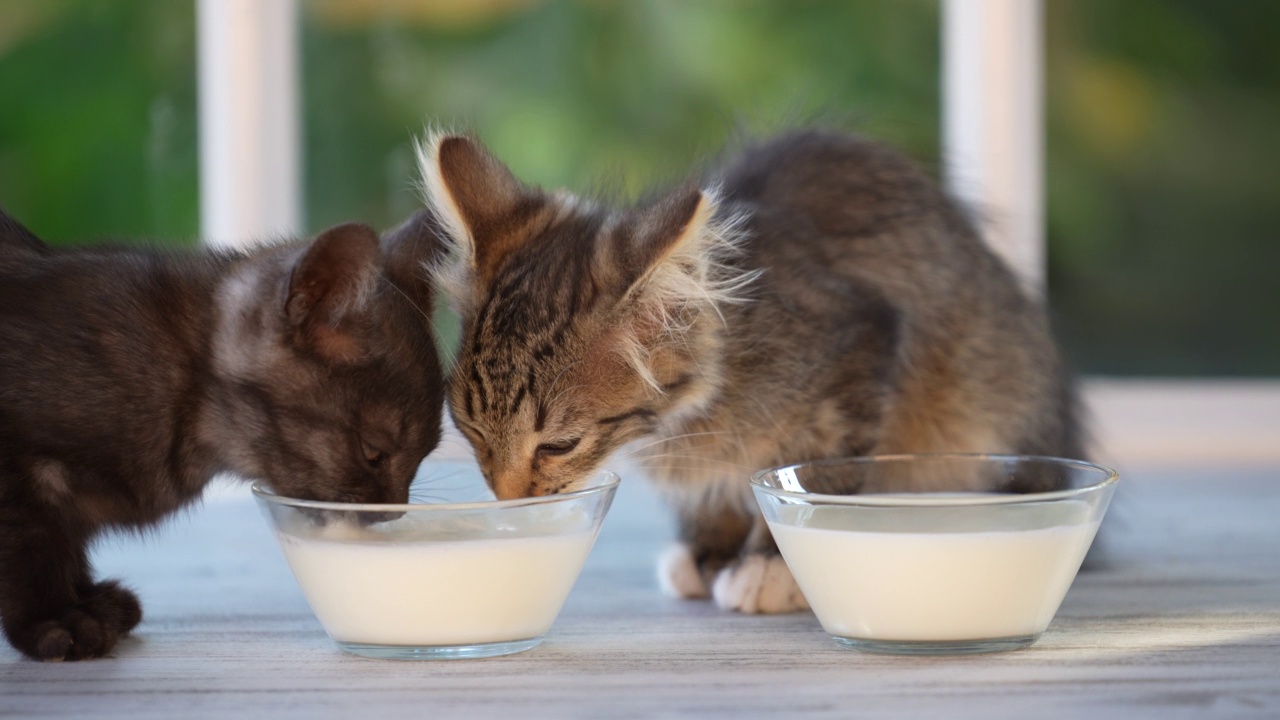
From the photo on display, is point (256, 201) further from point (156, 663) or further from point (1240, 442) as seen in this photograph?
point (1240, 442)

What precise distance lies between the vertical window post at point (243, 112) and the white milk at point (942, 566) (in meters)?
2.47

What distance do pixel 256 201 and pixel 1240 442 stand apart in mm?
3042

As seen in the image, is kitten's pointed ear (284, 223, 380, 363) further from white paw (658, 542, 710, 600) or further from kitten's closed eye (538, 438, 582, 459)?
white paw (658, 542, 710, 600)

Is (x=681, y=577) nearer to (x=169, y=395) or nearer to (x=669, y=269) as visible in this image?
(x=669, y=269)

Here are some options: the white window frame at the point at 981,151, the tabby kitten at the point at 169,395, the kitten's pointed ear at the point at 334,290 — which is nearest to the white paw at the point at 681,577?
the tabby kitten at the point at 169,395

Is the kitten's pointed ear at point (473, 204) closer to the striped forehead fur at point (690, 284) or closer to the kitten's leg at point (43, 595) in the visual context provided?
the striped forehead fur at point (690, 284)

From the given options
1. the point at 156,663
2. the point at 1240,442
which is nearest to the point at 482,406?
the point at 156,663

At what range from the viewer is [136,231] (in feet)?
12.8

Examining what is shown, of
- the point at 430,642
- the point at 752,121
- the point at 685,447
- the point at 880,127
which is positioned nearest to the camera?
the point at 430,642

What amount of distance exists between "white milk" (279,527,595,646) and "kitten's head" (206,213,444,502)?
0.19 m

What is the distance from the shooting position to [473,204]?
2029 mm

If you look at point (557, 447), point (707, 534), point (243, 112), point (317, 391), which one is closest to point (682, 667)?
point (557, 447)

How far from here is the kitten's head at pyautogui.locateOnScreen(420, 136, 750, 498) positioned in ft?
6.25

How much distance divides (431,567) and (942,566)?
628mm
